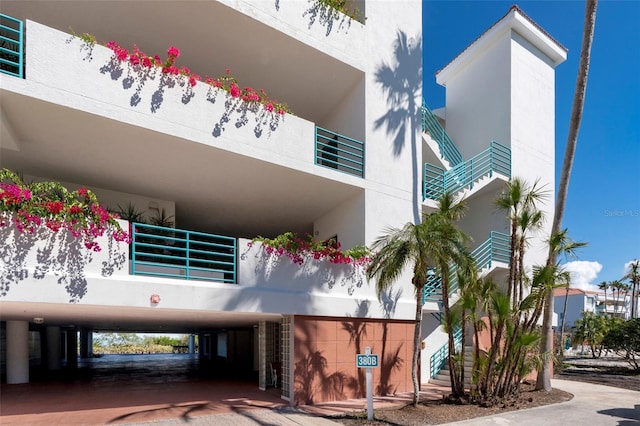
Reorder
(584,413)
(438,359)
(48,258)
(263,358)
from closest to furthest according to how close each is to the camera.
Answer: (48,258) → (584,413) → (263,358) → (438,359)

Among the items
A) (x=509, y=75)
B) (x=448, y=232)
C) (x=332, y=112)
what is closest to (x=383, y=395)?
(x=448, y=232)

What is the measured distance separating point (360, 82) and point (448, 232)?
5.70 metres

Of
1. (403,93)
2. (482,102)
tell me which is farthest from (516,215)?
(482,102)

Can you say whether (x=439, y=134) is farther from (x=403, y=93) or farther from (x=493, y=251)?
(x=493, y=251)

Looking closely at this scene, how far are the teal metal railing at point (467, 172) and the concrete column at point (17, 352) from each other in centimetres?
1385

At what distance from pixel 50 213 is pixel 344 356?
7.72 m

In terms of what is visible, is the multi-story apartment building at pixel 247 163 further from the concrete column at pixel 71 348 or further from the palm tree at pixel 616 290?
the palm tree at pixel 616 290

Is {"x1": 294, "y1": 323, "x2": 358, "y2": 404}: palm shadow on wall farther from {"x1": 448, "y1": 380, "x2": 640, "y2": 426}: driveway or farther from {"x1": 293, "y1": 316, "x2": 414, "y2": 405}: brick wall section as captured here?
{"x1": 448, "y1": 380, "x2": 640, "y2": 426}: driveway

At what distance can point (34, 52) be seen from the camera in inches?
304

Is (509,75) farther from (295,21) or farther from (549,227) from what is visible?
(295,21)

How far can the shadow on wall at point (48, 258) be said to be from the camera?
23.0 feet

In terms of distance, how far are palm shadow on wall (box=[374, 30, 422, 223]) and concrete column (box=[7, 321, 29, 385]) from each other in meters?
13.1

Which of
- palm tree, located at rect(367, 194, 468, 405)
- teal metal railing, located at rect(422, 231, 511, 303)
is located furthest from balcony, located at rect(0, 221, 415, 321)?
palm tree, located at rect(367, 194, 468, 405)

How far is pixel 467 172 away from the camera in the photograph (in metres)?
14.9
